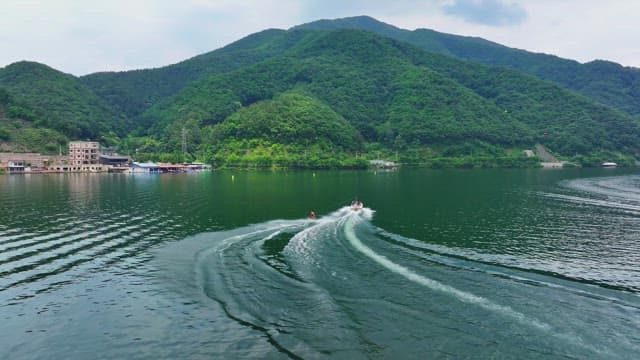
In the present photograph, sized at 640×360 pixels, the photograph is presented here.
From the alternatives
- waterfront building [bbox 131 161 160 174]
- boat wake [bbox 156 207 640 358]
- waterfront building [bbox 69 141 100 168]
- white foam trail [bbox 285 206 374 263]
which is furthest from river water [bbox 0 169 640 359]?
waterfront building [bbox 69 141 100 168]

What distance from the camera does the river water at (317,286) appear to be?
22219 mm

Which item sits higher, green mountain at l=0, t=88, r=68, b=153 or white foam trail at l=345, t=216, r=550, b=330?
green mountain at l=0, t=88, r=68, b=153

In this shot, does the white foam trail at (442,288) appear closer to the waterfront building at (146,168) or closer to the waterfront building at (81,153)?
the waterfront building at (146,168)

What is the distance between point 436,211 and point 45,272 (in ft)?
162

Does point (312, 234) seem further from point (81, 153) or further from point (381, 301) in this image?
point (81, 153)

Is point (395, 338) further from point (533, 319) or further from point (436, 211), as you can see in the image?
point (436, 211)

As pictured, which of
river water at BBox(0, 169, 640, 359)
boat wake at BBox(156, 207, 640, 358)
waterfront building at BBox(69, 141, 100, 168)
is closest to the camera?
boat wake at BBox(156, 207, 640, 358)

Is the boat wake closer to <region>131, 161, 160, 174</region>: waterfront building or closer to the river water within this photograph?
the river water

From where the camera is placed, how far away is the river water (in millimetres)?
22219

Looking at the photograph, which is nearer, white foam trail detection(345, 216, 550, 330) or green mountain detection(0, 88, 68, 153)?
white foam trail detection(345, 216, 550, 330)

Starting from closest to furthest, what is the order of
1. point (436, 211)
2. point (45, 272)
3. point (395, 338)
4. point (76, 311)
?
1. point (395, 338)
2. point (76, 311)
3. point (45, 272)
4. point (436, 211)

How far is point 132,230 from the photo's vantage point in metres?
49.8

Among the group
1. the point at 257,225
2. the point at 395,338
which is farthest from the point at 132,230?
the point at 395,338

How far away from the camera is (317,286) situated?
30250 millimetres
